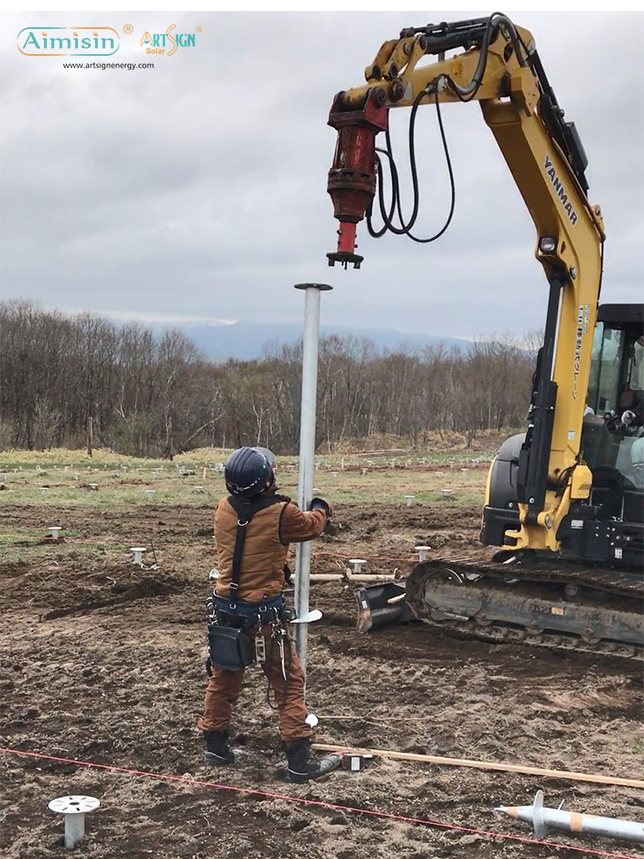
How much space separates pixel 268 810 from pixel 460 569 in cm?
383

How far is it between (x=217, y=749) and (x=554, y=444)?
4041 mm

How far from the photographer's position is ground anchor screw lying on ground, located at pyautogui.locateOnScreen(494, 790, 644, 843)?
13.0 feet

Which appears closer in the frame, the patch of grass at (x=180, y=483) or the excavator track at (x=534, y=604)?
the excavator track at (x=534, y=604)

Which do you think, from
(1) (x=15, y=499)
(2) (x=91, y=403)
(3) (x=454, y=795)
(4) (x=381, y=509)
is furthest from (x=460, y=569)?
(2) (x=91, y=403)

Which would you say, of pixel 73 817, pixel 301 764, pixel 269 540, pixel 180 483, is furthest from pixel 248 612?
pixel 180 483

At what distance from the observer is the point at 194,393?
57875 mm

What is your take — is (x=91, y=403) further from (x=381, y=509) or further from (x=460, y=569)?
(x=460, y=569)

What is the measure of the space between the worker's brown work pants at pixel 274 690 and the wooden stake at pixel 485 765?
439 millimetres

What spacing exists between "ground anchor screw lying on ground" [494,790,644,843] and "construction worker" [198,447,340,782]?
122cm

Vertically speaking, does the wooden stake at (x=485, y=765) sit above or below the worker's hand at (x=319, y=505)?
below

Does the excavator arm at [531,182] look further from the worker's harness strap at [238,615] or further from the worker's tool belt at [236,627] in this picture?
the worker's tool belt at [236,627]

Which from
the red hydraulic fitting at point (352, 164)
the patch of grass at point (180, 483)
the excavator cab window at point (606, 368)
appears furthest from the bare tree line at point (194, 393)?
the red hydraulic fitting at point (352, 164)

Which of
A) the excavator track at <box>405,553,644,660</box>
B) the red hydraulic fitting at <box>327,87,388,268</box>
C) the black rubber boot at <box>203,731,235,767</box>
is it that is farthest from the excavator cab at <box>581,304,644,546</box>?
the black rubber boot at <box>203,731,235,767</box>

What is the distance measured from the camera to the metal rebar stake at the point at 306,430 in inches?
196
